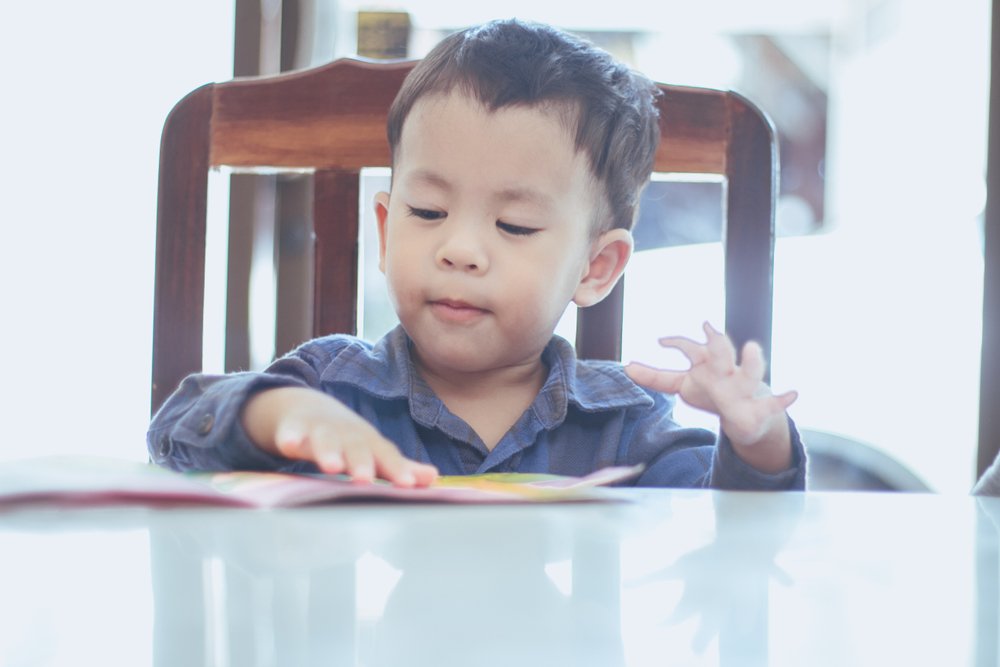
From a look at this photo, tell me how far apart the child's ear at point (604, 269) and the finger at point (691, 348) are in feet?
1.08

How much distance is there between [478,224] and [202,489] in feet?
1.67

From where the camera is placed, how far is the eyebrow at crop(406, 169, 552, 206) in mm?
885

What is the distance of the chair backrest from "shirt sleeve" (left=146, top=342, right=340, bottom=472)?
25 cm

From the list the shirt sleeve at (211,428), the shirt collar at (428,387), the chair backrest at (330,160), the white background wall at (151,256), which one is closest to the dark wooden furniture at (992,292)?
the white background wall at (151,256)

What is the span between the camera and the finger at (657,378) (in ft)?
2.16

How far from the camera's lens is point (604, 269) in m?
1.04

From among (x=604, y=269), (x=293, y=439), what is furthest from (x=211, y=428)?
(x=604, y=269)

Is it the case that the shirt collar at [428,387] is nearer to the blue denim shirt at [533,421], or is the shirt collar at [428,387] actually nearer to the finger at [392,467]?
the blue denim shirt at [533,421]

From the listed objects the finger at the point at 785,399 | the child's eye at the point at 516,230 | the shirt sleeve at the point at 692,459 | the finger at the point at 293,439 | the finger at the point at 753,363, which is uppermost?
the child's eye at the point at 516,230

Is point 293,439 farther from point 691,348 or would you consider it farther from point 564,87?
point 564,87

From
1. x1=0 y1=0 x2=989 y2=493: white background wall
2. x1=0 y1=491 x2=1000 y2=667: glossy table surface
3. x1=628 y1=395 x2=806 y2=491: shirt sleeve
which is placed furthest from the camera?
x1=0 y1=0 x2=989 y2=493: white background wall

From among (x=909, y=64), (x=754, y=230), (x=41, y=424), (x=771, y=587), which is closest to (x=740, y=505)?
(x=771, y=587)

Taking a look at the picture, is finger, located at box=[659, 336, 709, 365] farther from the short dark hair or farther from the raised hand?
the short dark hair

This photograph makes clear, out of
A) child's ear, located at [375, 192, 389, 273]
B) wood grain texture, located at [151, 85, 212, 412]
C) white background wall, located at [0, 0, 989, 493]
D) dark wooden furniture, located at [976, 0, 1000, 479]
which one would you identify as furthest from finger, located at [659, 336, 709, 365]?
dark wooden furniture, located at [976, 0, 1000, 479]
